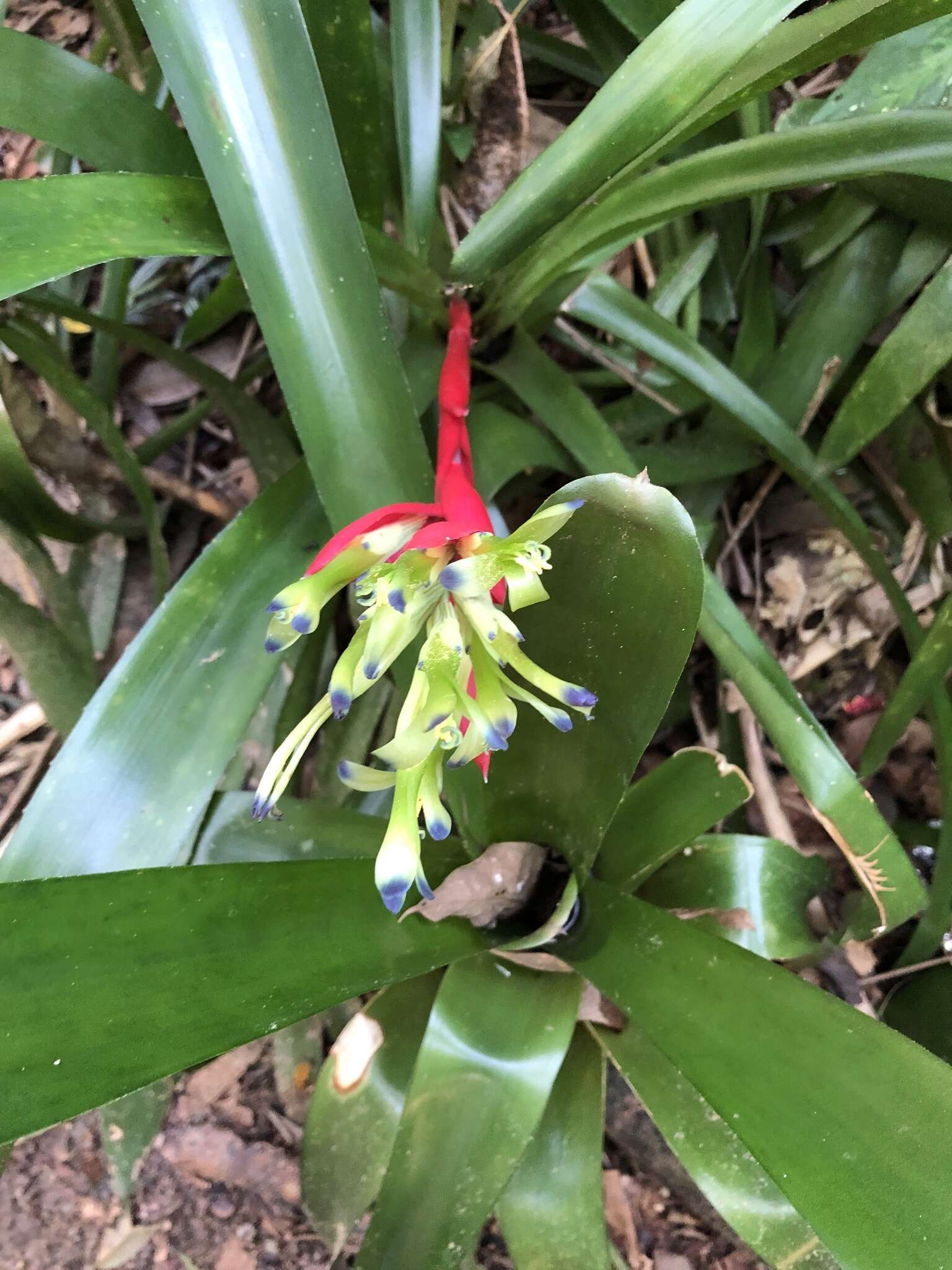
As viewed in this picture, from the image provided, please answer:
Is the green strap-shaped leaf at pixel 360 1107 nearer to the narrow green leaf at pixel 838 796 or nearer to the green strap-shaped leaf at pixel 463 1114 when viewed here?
the green strap-shaped leaf at pixel 463 1114

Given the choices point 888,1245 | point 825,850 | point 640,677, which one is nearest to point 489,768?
point 640,677

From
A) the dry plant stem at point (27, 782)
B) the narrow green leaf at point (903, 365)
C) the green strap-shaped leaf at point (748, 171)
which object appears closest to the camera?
the green strap-shaped leaf at point (748, 171)

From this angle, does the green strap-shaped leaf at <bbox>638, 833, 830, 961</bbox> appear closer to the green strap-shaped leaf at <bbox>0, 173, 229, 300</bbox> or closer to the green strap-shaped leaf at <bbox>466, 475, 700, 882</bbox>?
the green strap-shaped leaf at <bbox>466, 475, 700, 882</bbox>

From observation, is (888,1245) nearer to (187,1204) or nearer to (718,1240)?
(718,1240)

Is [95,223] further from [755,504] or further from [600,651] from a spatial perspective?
[755,504]

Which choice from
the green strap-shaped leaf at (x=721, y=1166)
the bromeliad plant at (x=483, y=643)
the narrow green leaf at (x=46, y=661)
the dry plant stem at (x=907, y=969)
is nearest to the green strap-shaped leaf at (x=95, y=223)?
the bromeliad plant at (x=483, y=643)

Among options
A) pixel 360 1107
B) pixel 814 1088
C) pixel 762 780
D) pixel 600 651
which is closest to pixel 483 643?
pixel 600 651
